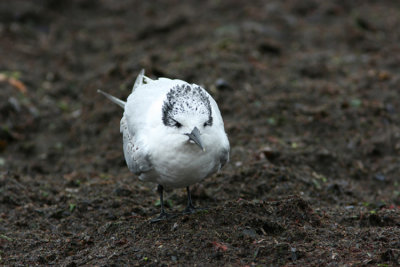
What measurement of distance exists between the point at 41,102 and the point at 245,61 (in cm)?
322

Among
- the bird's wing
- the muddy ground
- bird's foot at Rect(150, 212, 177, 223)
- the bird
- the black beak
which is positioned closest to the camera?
the black beak

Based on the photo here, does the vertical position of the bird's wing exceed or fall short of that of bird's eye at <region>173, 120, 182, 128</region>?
it falls short

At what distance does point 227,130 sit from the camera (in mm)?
7316

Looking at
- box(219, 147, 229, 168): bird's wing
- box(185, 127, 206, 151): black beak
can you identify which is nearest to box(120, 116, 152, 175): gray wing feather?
box(185, 127, 206, 151): black beak

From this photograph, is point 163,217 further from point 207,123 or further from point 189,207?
point 207,123

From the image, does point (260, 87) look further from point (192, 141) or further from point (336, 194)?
point (192, 141)

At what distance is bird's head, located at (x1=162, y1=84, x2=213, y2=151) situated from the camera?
4.42m

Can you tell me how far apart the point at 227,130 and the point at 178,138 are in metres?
2.91

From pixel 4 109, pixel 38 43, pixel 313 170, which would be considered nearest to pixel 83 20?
pixel 38 43

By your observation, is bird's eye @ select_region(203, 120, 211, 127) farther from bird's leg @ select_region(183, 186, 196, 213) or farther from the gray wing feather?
bird's leg @ select_region(183, 186, 196, 213)

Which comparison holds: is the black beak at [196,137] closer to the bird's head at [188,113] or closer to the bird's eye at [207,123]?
the bird's head at [188,113]

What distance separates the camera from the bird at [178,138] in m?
4.46

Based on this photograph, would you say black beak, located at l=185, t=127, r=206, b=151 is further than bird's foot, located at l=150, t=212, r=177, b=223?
No

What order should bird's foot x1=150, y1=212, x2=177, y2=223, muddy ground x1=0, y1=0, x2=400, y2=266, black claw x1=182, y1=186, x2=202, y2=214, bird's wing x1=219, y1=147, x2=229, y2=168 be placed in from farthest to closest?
black claw x1=182, y1=186, x2=202, y2=214 → bird's foot x1=150, y1=212, x2=177, y2=223 → bird's wing x1=219, y1=147, x2=229, y2=168 → muddy ground x1=0, y1=0, x2=400, y2=266
